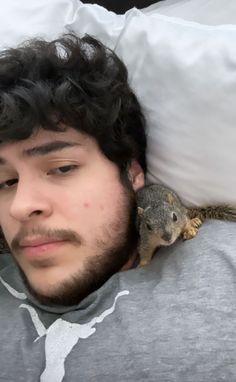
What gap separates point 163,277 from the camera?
3.57 ft

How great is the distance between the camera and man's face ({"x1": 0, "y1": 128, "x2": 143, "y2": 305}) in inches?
44.0

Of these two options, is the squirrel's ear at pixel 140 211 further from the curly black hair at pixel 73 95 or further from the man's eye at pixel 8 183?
the man's eye at pixel 8 183

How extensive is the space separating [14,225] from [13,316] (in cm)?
20

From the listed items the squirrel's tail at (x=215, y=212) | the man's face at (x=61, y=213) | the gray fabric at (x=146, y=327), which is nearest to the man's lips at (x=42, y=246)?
the man's face at (x=61, y=213)

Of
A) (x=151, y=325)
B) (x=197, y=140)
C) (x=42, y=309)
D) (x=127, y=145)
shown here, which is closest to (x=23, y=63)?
(x=127, y=145)

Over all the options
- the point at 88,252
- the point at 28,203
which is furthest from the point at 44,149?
the point at 88,252

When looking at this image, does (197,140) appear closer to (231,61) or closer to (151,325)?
(231,61)

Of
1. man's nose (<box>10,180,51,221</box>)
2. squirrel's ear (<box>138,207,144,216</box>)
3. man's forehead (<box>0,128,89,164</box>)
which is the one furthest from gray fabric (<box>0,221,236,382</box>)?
man's forehead (<box>0,128,89,164</box>)

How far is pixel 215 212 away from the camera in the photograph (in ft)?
4.00

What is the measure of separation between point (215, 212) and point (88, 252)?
315mm

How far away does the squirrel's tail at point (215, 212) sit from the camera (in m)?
1.20

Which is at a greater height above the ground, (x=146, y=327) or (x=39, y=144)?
(x=39, y=144)

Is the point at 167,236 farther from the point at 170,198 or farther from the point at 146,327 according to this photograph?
the point at 146,327

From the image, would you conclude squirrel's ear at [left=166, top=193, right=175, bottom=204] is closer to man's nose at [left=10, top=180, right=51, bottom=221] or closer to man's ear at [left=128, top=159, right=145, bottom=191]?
man's ear at [left=128, top=159, right=145, bottom=191]
